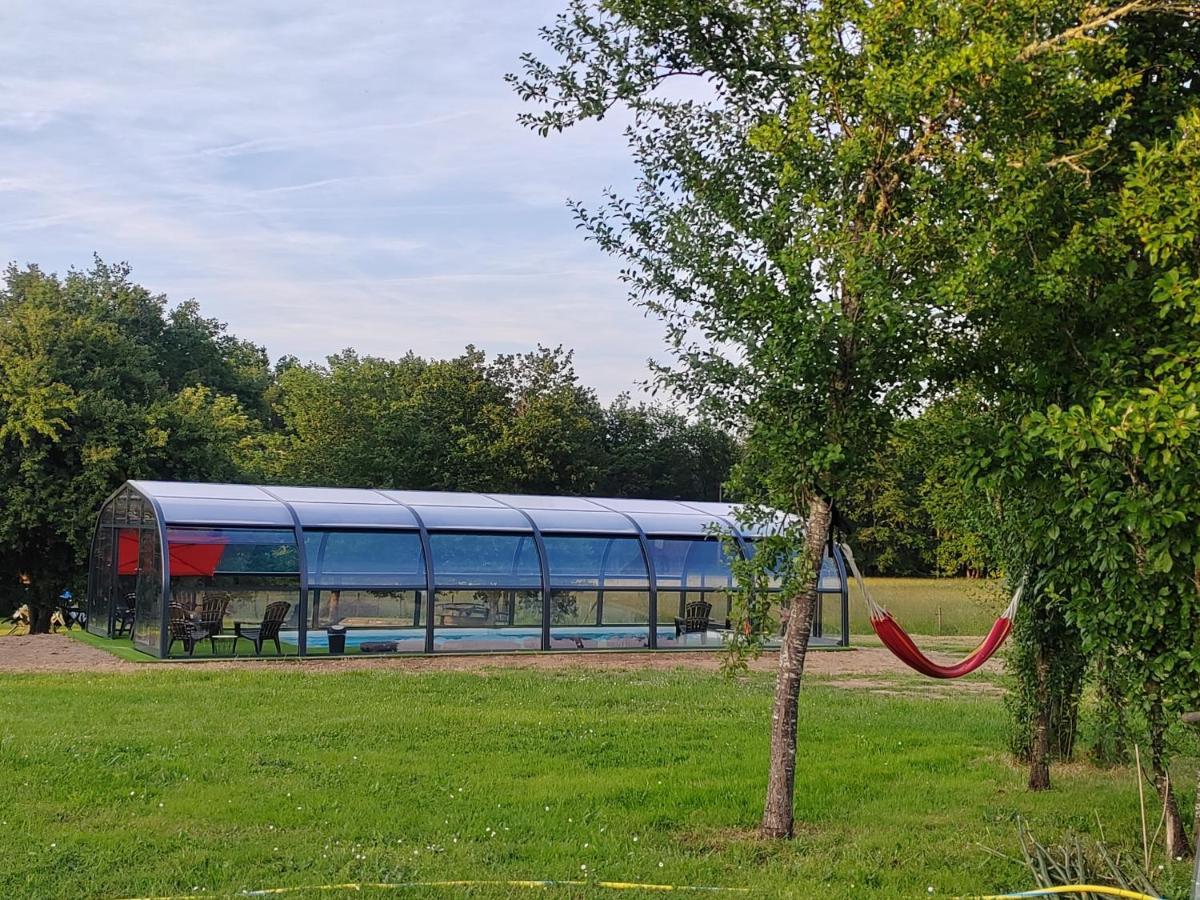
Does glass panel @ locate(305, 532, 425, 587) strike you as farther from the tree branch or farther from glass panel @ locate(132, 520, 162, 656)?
the tree branch

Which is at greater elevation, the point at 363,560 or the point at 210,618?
the point at 363,560

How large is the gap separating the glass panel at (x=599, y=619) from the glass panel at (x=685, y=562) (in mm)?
541

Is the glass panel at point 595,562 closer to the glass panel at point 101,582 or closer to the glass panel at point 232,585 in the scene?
the glass panel at point 232,585

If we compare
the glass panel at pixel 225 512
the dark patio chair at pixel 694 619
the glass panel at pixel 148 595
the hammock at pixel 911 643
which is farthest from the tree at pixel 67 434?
the hammock at pixel 911 643

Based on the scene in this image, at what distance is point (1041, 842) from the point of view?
19.8ft

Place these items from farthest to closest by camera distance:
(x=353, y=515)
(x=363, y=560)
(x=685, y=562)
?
(x=685, y=562)
(x=353, y=515)
(x=363, y=560)

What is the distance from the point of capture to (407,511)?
17188mm

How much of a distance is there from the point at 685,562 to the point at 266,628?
6691 mm

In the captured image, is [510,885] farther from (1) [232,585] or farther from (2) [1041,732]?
(1) [232,585]

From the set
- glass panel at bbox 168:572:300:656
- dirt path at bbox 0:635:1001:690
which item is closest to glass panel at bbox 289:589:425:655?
glass panel at bbox 168:572:300:656

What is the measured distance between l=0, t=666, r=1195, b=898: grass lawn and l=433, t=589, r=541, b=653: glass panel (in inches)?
209

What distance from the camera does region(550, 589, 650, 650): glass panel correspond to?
57.7ft

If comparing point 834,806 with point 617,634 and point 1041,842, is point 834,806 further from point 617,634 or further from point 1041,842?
point 617,634

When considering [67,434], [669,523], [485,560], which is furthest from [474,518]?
[67,434]
